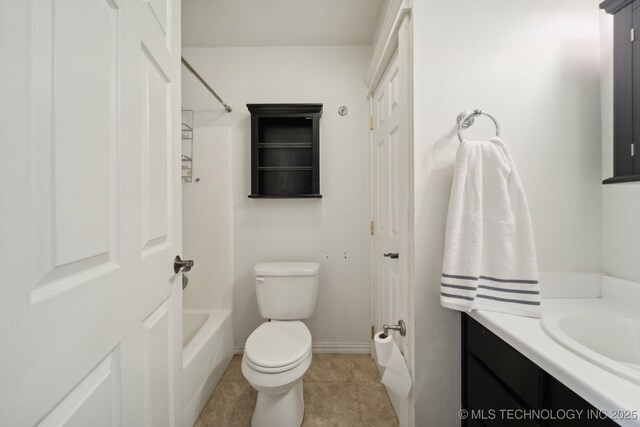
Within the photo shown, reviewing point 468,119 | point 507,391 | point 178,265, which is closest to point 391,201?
point 468,119

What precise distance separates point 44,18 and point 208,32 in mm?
1720

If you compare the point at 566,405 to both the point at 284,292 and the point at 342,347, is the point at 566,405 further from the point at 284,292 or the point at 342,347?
the point at 342,347

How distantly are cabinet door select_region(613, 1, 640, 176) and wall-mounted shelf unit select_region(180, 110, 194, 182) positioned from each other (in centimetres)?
227

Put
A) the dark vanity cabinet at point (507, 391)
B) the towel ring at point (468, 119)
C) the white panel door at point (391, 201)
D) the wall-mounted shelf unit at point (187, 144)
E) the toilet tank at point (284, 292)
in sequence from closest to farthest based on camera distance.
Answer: the dark vanity cabinet at point (507, 391) < the towel ring at point (468, 119) < the white panel door at point (391, 201) < the toilet tank at point (284, 292) < the wall-mounted shelf unit at point (187, 144)

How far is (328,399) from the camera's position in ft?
4.89

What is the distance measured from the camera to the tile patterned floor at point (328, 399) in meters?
1.35

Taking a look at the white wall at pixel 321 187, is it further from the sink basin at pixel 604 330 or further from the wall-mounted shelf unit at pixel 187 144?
the sink basin at pixel 604 330

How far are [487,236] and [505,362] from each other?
1.31 ft

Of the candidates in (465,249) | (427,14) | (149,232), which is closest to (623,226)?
(465,249)

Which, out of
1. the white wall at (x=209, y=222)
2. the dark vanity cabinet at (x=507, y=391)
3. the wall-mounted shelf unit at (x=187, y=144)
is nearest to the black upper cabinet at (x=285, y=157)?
the white wall at (x=209, y=222)

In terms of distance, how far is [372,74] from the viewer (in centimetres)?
170

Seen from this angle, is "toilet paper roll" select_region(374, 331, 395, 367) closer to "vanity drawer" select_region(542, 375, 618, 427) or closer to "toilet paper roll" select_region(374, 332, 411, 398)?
"toilet paper roll" select_region(374, 332, 411, 398)

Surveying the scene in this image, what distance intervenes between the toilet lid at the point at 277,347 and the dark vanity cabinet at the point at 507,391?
0.75 m

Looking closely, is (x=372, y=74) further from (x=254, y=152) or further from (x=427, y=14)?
(x=254, y=152)
